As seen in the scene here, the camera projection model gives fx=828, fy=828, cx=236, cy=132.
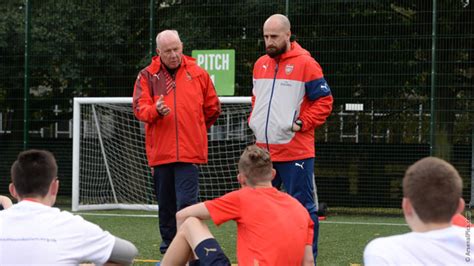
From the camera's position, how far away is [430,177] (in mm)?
2711

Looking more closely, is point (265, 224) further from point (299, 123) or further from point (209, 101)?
point (209, 101)

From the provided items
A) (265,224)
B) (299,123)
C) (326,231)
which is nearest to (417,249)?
(265,224)

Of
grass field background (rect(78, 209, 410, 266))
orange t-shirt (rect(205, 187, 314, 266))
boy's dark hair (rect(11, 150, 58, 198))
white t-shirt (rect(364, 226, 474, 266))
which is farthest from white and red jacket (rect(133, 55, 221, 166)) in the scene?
white t-shirt (rect(364, 226, 474, 266))

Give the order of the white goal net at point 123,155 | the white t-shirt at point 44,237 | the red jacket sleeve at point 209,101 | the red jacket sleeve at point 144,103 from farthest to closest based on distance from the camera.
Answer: the white goal net at point 123,155 → the red jacket sleeve at point 209,101 → the red jacket sleeve at point 144,103 → the white t-shirt at point 44,237

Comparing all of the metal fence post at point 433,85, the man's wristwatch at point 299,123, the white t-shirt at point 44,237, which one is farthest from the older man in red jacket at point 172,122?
the metal fence post at point 433,85

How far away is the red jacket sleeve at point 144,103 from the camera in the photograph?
629cm

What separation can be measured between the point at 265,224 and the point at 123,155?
26.9ft

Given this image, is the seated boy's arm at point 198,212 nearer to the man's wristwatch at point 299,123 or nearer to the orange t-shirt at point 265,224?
the orange t-shirt at point 265,224

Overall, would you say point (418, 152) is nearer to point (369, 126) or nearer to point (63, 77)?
point (369, 126)

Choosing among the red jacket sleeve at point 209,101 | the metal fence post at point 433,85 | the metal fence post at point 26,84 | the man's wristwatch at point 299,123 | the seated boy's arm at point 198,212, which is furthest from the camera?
the metal fence post at point 26,84

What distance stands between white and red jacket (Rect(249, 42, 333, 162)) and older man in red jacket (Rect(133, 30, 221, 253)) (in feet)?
1.68

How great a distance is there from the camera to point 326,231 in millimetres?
9336

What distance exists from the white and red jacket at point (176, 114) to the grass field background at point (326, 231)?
0.98m

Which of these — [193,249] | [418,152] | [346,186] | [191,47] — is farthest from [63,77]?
[193,249]
